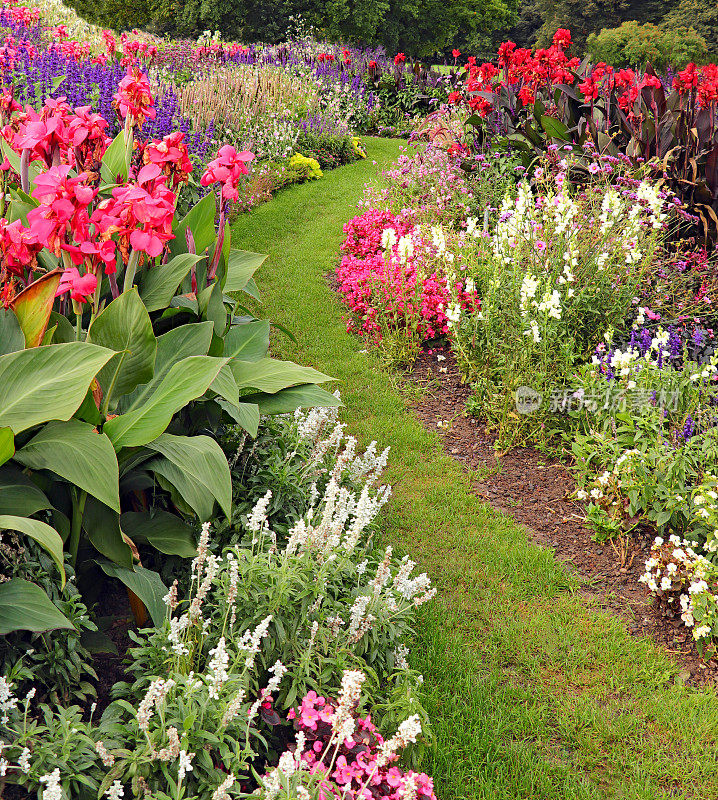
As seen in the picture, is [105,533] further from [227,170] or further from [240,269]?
[240,269]

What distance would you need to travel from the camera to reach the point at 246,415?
7.43 feet

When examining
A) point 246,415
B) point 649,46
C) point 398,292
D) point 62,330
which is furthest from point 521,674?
point 649,46

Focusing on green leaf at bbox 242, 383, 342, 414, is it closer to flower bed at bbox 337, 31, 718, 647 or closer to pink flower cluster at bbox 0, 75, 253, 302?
pink flower cluster at bbox 0, 75, 253, 302

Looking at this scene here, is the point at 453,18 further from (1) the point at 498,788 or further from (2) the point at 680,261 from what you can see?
(1) the point at 498,788

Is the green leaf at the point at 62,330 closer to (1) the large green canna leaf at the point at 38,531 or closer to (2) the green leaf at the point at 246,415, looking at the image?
(2) the green leaf at the point at 246,415

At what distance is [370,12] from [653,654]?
74.3 feet

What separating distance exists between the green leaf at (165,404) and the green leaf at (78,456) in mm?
117

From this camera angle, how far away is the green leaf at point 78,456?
1817 mm

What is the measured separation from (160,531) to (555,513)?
2154 mm

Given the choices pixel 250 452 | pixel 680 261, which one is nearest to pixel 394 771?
pixel 250 452

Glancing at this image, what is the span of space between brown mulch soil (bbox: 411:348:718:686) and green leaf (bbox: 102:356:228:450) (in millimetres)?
2087

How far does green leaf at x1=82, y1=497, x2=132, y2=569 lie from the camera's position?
2.07 m

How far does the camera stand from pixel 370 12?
68.9 feet

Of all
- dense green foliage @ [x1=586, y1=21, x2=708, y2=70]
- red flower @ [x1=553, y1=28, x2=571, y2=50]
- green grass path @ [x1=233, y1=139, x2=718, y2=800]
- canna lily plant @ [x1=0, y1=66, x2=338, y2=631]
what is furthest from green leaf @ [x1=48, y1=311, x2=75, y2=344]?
dense green foliage @ [x1=586, y1=21, x2=708, y2=70]
